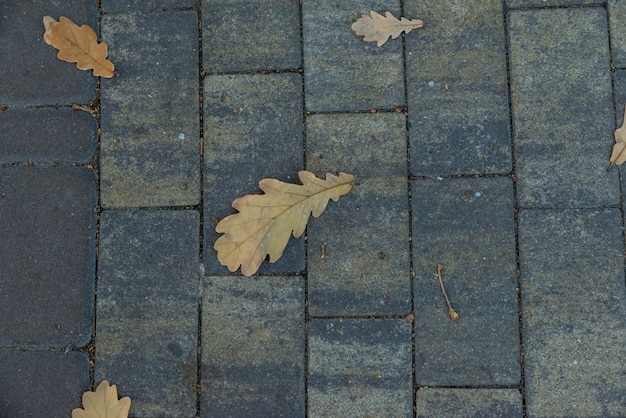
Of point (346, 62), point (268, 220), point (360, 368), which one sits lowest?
point (360, 368)

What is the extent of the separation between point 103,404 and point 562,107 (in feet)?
8.48

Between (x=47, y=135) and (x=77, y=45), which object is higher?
(x=77, y=45)

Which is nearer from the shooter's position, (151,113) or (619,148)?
(619,148)

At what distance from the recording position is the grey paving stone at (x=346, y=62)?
102 inches

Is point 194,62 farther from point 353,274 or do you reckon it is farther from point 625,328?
point 625,328

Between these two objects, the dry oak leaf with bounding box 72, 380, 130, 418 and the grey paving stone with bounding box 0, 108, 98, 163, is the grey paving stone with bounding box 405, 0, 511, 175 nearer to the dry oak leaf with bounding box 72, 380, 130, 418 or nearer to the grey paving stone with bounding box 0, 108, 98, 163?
the grey paving stone with bounding box 0, 108, 98, 163

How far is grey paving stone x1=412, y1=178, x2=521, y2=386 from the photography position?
8.18ft

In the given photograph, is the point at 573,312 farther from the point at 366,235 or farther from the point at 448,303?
the point at 366,235

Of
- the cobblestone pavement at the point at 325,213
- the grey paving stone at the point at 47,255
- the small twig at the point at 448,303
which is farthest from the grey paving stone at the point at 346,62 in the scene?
the grey paving stone at the point at 47,255

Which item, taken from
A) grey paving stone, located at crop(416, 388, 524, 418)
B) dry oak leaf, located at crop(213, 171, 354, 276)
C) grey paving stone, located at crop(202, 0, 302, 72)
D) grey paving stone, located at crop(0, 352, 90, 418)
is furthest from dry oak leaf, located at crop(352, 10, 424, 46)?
grey paving stone, located at crop(0, 352, 90, 418)

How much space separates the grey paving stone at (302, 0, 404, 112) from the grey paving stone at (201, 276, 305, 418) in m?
0.90

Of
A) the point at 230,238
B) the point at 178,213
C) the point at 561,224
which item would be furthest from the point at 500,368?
the point at 178,213

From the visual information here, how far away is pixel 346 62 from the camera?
2.61 meters

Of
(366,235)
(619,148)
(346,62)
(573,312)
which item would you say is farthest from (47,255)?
(619,148)
